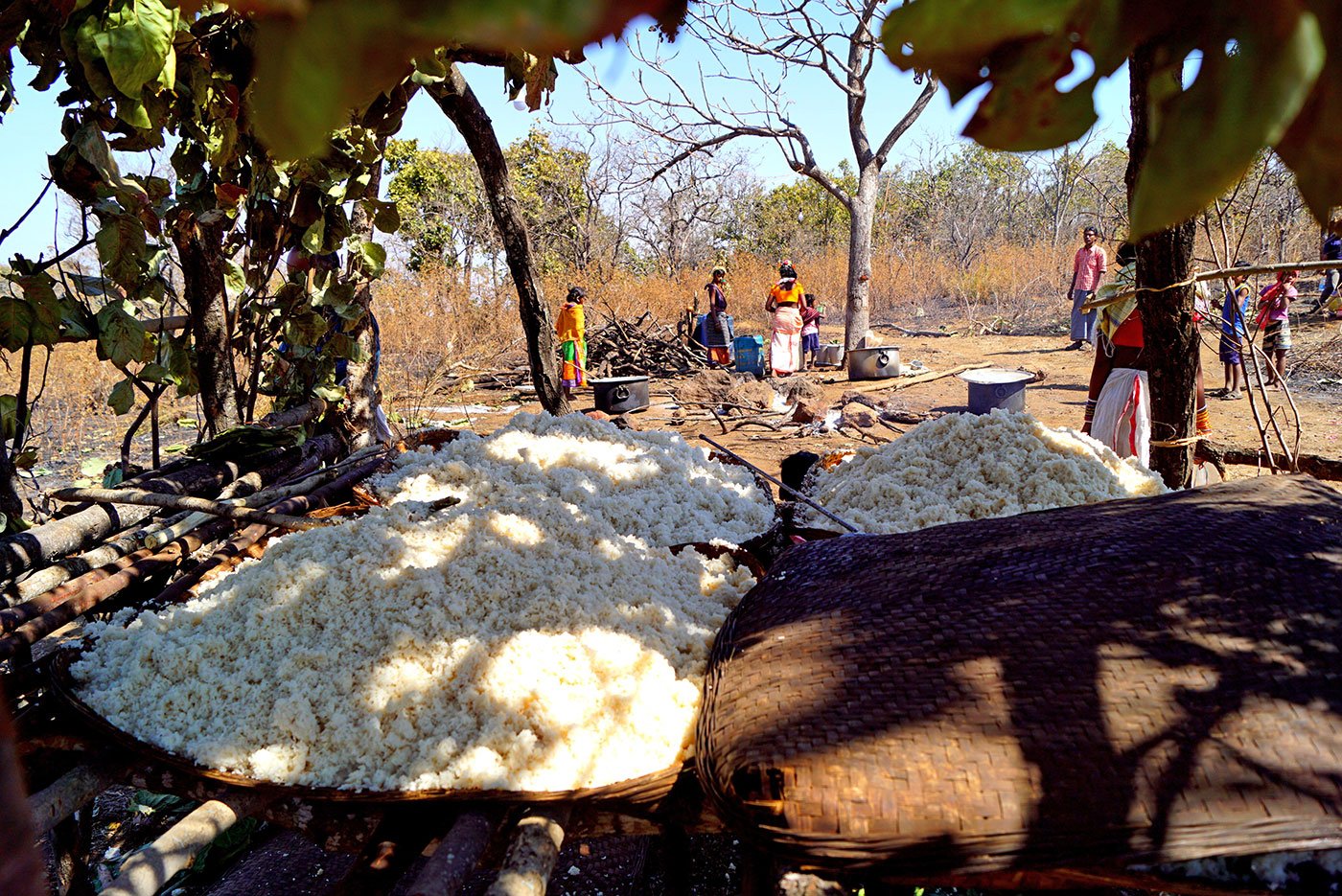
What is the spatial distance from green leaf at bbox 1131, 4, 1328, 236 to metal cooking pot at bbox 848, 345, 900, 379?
941 cm

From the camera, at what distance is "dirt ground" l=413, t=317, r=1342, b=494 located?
636 centimetres

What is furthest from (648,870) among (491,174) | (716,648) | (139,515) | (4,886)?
(491,174)

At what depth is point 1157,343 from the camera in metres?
2.75

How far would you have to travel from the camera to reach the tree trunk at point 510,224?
3.69 meters

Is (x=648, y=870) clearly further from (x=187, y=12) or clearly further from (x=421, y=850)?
(x=187, y=12)

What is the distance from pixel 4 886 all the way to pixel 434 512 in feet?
6.34

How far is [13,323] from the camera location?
1.84m

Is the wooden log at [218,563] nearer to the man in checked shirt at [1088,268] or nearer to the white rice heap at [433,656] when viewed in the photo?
the white rice heap at [433,656]

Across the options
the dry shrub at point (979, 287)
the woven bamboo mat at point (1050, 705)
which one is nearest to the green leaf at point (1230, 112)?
the woven bamboo mat at point (1050, 705)

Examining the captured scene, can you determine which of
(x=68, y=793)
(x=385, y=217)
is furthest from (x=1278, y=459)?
(x=68, y=793)

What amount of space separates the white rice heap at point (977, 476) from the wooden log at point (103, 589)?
176 cm

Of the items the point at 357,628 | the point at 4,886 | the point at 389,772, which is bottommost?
the point at 389,772

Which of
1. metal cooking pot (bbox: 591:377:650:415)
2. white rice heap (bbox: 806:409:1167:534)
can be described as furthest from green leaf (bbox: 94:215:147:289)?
metal cooking pot (bbox: 591:377:650:415)

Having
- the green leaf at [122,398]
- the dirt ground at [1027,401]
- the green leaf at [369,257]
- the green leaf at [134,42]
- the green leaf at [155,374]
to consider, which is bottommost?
the dirt ground at [1027,401]
